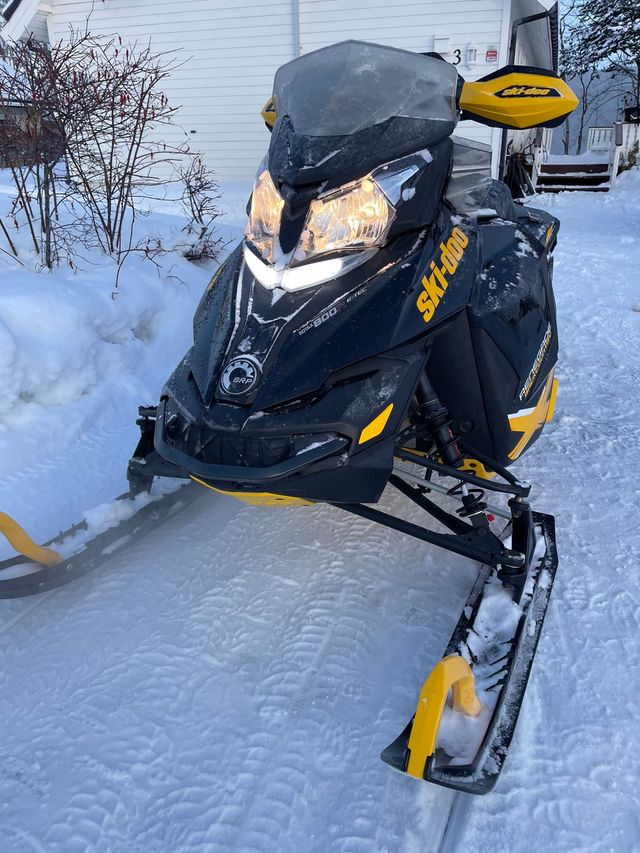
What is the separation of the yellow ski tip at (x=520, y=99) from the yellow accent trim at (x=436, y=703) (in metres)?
1.59

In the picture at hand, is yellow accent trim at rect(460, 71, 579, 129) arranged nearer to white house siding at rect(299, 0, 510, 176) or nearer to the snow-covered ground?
the snow-covered ground

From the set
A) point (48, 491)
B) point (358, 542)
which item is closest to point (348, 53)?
point (358, 542)

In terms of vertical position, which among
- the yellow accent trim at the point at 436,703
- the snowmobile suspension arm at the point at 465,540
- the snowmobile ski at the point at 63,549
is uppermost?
the snowmobile suspension arm at the point at 465,540

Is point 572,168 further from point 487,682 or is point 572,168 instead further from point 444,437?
point 487,682

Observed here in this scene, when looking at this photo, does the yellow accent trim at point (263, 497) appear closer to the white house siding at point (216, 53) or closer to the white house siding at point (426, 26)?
the white house siding at point (426, 26)

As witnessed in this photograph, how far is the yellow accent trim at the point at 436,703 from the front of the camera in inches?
61.2

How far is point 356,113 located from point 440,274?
51 cm

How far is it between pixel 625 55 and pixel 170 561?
2927 centimetres

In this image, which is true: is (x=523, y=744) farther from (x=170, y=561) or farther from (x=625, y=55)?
(x=625, y=55)

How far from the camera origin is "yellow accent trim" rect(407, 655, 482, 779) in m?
1.56

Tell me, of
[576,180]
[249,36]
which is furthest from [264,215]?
[576,180]

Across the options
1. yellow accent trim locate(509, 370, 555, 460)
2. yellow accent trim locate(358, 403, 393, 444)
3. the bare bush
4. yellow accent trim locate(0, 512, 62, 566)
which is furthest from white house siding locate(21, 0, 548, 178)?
yellow accent trim locate(0, 512, 62, 566)

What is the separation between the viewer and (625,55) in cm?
2495

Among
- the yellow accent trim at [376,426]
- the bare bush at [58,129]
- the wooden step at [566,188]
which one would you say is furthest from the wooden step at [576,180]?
the yellow accent trim at [376,426]
